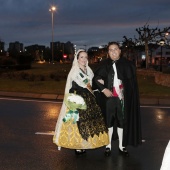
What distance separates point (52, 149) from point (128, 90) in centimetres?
187

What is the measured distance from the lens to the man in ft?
21.8

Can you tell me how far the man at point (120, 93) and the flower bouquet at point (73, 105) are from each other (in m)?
0.43

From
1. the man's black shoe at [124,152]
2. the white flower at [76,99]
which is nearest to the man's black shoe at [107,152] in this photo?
the man's black shoe at [124,152]

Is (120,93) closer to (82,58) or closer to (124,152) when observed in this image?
(82,58)

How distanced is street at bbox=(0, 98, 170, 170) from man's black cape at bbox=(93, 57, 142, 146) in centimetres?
42

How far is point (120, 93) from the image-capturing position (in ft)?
22.0

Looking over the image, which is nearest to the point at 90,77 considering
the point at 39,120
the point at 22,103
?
the point at 39,120

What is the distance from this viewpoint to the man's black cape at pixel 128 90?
664cm

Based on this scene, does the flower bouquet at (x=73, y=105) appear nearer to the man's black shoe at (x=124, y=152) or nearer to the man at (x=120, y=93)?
the man at (x=120, y=93)

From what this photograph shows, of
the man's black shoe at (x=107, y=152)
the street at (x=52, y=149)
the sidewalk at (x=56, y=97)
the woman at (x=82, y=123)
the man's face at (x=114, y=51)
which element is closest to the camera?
the street at (x=52, y=149)

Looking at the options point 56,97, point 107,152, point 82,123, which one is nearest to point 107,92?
point 82,123

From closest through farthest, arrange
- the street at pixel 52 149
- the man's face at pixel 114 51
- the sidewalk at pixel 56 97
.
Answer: the street at pixel 52 149, the man's face at pixel 114 51, the sidewalk at pixel 56 97

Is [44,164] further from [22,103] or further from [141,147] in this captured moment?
[22,103]

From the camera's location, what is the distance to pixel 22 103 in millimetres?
14188
